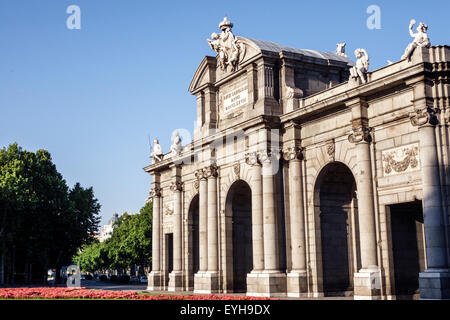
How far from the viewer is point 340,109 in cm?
3044

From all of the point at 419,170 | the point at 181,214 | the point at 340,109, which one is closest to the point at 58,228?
the point at 181,214

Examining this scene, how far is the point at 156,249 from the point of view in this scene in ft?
159

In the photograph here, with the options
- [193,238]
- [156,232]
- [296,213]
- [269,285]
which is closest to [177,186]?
[193,238]

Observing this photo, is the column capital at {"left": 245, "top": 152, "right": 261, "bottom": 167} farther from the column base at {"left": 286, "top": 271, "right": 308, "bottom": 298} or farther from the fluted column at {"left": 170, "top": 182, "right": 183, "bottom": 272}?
the fluted column at {"left": 170, "top": 182, "right": 183, "bottom": 272}

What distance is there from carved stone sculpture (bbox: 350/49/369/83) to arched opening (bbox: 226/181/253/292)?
11929 millimetres

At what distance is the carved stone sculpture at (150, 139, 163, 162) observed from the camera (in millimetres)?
50250

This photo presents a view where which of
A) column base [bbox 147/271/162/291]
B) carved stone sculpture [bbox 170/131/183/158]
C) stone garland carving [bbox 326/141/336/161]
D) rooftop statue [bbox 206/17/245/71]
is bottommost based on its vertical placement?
column base [bbox 147/271/162/291]

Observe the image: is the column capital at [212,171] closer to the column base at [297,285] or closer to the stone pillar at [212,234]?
the stone pillar at [212,234]

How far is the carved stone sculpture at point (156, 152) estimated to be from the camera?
50.2 meters

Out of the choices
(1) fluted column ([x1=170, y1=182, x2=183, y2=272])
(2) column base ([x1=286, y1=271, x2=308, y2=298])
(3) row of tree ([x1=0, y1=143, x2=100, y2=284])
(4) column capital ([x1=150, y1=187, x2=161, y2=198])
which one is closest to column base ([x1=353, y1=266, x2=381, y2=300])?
(2) column base ([x1=286, y1=271, x2=308, y2=298])

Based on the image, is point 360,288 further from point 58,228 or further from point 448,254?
point 58,228

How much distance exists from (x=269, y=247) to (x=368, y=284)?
23.8ft

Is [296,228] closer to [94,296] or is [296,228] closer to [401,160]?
[401,160]

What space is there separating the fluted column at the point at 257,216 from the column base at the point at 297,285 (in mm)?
2307
